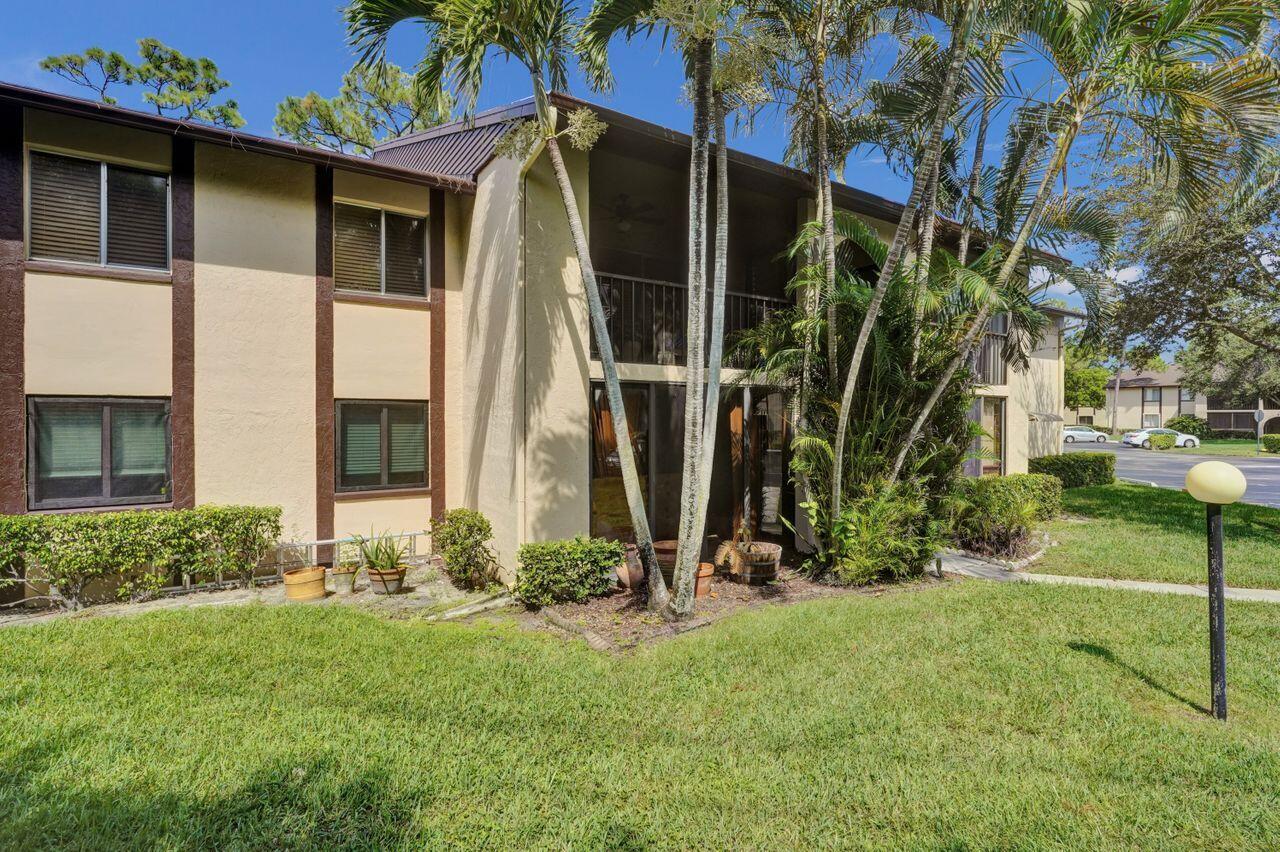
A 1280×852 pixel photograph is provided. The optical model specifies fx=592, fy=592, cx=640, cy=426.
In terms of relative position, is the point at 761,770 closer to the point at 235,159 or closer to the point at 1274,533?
A: the point at 235,159

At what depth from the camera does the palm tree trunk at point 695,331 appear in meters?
6.24

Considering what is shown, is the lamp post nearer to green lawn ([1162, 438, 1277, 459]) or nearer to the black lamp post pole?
the black lamp post pole

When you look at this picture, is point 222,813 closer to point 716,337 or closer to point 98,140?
→ point 716,337

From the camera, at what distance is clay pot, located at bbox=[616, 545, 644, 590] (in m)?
7.55

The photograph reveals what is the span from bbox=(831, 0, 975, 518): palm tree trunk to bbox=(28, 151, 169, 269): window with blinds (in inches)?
366

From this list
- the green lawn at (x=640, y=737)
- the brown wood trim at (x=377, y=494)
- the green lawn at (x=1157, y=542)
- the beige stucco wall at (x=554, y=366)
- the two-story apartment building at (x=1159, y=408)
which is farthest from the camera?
the two-story apartment building at (x=1159, y=408)

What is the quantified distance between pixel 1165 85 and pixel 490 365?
29.3 ft

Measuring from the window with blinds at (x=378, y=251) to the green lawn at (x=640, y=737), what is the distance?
541cm

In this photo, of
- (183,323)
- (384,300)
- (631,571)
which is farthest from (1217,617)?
(183,323)

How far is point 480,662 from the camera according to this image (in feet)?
17.8

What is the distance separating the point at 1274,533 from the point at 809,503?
33.8 feet

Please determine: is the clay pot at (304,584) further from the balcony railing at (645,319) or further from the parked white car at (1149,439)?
the parked white car at (1149,439)

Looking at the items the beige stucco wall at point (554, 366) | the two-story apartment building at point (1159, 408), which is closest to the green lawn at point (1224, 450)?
the two-story apartment building at point (1159, 408)

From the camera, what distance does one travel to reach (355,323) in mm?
9266
